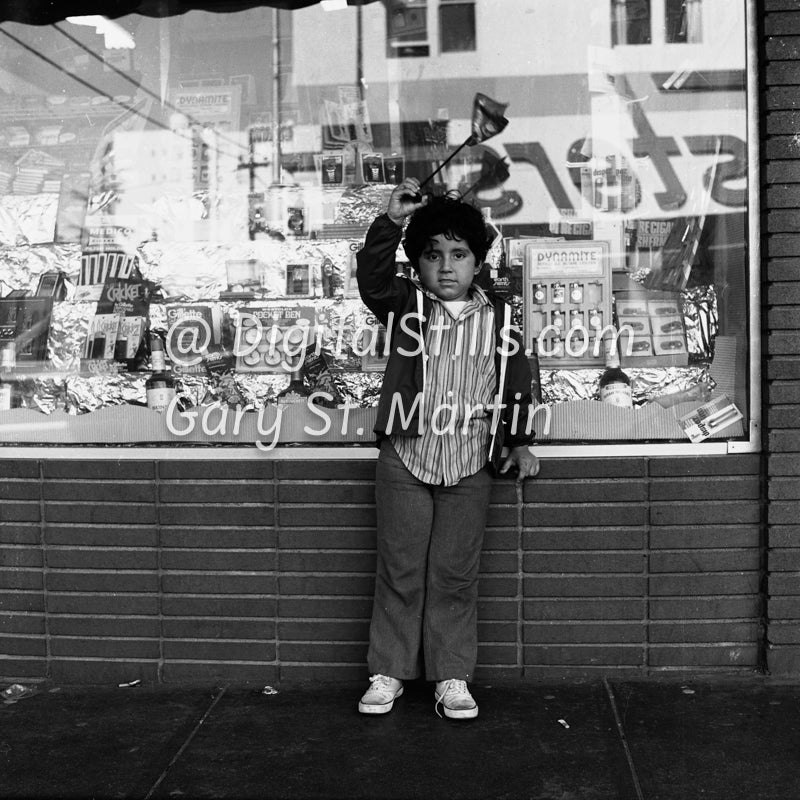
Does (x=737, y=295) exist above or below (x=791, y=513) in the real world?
above

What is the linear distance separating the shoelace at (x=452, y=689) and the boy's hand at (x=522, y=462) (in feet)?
2.54

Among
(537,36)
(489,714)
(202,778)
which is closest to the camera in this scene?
(202,778)

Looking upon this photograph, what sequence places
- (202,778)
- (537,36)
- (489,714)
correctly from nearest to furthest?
(202,778), (489,714), (537,36)

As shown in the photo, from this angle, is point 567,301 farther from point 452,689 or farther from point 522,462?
point 452,689

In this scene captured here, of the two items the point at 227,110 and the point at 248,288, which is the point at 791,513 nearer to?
the point at 248,288

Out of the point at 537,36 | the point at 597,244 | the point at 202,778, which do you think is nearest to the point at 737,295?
the point at 597,244

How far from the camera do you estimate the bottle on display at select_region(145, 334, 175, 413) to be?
4250mm

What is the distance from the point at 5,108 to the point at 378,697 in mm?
2734

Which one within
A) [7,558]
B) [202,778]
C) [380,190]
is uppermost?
[380,190]

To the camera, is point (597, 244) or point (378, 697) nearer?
point (378, 697)

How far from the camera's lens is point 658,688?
401 centimetres

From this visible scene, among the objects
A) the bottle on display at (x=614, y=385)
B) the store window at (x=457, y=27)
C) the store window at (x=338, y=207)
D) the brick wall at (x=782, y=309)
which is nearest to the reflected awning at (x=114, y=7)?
the store window at (x=338, y=207)

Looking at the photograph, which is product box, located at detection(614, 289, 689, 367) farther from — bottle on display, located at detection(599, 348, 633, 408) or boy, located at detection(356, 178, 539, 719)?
boy, located at detection(356, 178, 539, 719)

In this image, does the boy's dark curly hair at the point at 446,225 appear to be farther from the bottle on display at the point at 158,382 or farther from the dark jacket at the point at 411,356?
the bottle on display at the point at 158,382
